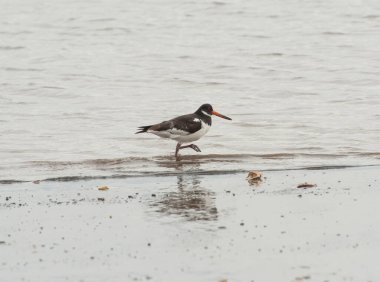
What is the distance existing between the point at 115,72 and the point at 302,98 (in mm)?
5794

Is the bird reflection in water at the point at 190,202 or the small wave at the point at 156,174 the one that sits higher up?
the bird reflection in water at the point at 190,202

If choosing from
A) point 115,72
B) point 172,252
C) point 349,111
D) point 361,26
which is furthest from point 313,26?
point 172,252

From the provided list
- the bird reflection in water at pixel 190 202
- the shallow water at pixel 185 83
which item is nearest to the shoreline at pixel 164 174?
the shallow water at pixel 185 83

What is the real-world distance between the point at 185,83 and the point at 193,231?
1471 cm

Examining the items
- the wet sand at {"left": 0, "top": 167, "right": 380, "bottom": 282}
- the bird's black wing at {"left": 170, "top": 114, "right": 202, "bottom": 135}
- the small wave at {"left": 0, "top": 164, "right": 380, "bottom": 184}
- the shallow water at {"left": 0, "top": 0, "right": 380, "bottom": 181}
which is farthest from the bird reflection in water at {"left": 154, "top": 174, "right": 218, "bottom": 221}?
the bird's black wing at {"left": 170, "top": 114, "right": 202, "bottom": 135}

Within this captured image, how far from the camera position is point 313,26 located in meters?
32.4

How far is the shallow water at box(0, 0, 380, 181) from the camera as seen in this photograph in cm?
1543

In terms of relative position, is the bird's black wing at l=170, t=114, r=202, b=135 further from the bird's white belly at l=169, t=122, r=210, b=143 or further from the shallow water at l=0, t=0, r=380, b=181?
the shallow water at l=0, t=0, r=380, b=181

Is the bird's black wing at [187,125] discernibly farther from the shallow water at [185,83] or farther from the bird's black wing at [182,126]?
the shallow water at [185,83]

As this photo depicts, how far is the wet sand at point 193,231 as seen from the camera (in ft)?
26.1

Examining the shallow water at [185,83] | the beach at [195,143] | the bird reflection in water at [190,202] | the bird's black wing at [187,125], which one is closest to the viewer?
the beach at [195,143]

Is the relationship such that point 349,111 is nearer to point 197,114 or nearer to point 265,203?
point 197,114

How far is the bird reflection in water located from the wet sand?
0.04 feet

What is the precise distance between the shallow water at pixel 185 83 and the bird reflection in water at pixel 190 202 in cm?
163
